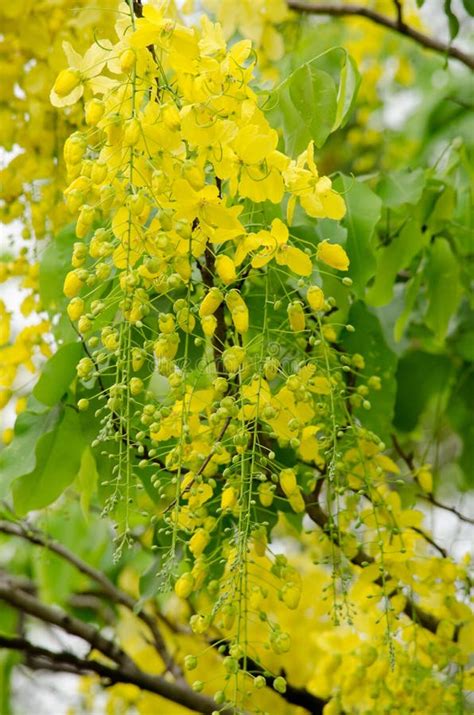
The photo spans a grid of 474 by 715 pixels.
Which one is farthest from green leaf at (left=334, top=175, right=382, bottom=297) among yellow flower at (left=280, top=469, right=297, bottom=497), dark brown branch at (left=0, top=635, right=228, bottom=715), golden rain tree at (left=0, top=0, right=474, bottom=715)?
dark brown branch at (left=0, top=635, right=228, bottom=715)

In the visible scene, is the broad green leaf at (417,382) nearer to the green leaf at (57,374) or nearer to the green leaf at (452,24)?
the green leaf at (452,24)

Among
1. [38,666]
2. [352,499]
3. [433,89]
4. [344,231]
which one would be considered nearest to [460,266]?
[344,231]

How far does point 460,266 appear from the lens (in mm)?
1320

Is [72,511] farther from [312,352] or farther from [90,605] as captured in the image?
[312,352]

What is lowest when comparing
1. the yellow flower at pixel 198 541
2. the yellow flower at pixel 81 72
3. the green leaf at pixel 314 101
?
the yellow flower at pixel 198 541

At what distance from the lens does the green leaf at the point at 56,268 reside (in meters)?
1.14

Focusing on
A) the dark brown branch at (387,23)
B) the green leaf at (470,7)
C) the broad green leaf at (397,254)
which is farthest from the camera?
the dark brown branch at (387,23)

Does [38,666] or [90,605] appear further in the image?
[90,605]

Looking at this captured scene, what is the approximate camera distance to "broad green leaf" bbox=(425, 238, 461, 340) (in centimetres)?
124

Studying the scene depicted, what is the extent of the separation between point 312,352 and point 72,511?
0.77 meters

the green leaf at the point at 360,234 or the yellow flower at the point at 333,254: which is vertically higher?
the green leaf at the point at 360,234

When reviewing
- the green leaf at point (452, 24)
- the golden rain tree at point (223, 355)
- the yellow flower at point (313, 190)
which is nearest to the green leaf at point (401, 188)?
the golden rain tree at point (223, 355)

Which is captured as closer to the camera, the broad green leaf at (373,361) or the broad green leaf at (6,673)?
the broad green leaf at (373,361)

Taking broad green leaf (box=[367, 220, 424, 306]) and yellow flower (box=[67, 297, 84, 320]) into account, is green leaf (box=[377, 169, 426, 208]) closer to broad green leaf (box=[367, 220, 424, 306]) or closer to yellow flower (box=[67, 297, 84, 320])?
broad green leaf (box=[367, 220, 424, 306])
